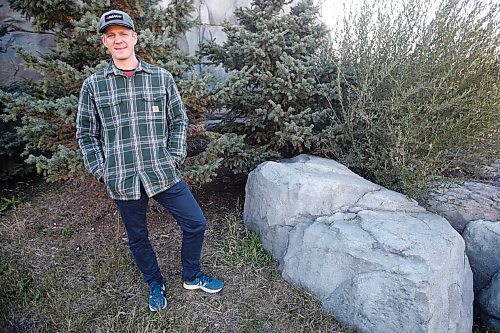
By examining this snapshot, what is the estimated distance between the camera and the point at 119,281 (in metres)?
2.89

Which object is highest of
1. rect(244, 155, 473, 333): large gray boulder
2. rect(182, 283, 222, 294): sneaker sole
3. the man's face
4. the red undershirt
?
the man's face

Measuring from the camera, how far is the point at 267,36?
11.5ft

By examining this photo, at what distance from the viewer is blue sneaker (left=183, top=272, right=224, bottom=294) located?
9.02 feet

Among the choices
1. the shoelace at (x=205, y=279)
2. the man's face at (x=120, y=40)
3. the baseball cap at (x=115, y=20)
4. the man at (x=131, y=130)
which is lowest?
the shoelace at (x=205, y=279)

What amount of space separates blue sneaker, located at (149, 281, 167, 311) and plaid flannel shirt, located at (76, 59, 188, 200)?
2.49ft

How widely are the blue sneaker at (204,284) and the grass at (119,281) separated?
0.04 m

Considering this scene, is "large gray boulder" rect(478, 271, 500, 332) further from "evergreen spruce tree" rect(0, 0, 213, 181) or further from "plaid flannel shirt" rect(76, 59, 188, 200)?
"evergreen spruce tree" rect(0, 0, 213, 181)

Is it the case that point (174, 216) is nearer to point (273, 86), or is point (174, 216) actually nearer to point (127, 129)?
point (127, 129)

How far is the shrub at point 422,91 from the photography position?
302 cm

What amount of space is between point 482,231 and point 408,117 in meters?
1.02

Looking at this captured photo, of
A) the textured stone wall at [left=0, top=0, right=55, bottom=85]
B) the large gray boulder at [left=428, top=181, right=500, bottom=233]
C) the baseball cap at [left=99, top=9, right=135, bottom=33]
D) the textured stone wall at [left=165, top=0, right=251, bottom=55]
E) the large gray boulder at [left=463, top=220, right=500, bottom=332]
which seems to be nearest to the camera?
the baseball cap at [left=99, top=9, right=135, bottom=33]

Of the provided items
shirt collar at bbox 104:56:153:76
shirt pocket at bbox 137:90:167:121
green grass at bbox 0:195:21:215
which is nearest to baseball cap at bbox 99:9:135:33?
shirt collar at bbox 104:56:153:76

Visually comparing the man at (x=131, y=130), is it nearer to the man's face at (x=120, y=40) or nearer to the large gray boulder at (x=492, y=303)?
the man's face at (x=120, y=40)

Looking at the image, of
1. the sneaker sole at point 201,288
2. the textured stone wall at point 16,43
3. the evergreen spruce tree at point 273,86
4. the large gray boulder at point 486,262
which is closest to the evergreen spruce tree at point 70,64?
the evergreen spruce tree at point 273,86
